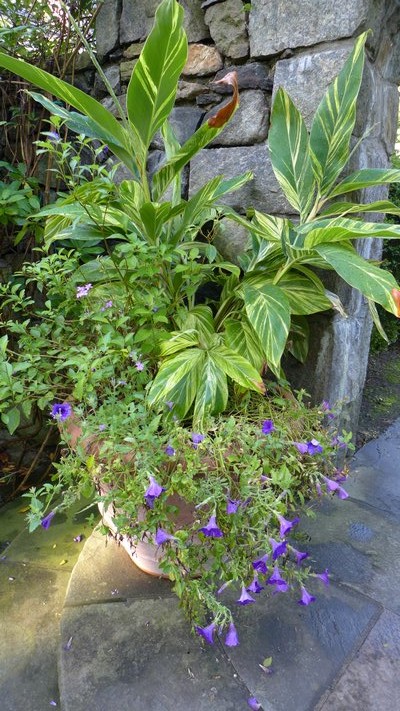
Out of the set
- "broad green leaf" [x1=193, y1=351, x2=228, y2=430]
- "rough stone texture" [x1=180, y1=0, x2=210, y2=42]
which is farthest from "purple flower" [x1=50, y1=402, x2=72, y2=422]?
"rough stone texture" [x1=180, y1=0, x2=210, y2=42]


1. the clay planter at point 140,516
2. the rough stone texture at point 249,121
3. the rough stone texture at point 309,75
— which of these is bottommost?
the clay planter at point 140,516

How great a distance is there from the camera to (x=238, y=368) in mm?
1243

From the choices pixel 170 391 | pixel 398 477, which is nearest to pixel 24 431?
pixel 170 391

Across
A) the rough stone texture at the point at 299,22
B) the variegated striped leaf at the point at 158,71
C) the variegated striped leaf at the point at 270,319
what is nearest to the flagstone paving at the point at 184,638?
the variegated striped leaf at the point at 270,319

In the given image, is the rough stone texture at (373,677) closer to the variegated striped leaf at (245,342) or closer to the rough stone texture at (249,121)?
the variegated striped leaf at (245,342)

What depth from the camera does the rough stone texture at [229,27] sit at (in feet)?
5.08

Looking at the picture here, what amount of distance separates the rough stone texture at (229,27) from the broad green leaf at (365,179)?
587 mm

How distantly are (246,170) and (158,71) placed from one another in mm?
561

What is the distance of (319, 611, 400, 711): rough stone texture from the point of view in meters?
0.98

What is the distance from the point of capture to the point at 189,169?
174 cm

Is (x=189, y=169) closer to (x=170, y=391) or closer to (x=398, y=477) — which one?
(x=170, y=391)

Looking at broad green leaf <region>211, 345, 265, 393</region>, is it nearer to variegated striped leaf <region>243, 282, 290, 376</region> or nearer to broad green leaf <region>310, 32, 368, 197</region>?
variegated striped leaf <region>243, 282, 290, 376</region>

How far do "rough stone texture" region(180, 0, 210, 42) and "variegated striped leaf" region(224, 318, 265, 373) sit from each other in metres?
1.01

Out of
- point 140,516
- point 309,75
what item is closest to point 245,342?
point 140,516
